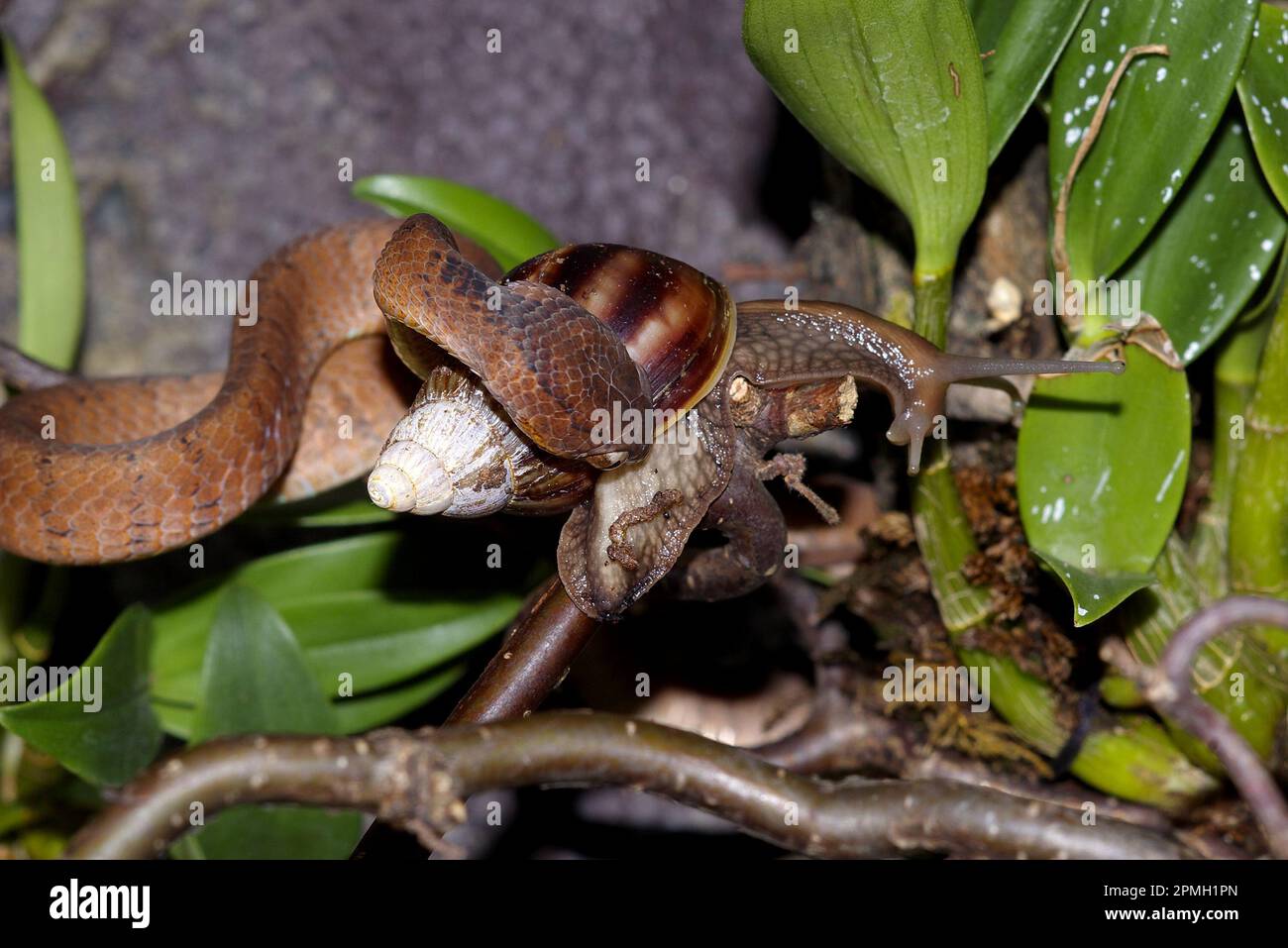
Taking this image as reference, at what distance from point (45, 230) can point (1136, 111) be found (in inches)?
102

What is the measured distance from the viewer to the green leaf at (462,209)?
242 centimetres

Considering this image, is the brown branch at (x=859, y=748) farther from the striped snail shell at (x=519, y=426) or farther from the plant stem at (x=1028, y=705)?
the striped snail shell at (x=519, y=426)

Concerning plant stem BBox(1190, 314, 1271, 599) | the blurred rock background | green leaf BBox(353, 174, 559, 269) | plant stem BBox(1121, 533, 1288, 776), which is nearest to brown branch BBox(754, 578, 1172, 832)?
plant stem BBox(1121, 533, 1288, 776)

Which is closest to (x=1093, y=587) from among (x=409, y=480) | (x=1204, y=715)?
(x=1204, y=715)

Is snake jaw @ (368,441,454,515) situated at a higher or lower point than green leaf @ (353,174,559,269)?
lower

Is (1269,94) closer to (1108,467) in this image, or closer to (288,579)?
(1108,467)

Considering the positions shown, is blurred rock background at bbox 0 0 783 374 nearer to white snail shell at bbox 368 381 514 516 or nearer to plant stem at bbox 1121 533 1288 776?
plant stem at bbox 1121 533 1288 776

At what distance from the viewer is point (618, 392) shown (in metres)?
1.45

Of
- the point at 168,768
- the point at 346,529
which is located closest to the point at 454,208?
the point at 346,529

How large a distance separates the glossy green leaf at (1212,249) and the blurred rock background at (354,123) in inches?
67.3

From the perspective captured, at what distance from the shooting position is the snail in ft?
4.62

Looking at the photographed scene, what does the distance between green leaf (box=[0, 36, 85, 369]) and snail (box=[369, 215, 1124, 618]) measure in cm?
147

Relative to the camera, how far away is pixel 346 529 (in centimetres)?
274

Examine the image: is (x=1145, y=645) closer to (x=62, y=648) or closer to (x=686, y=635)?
(x=686, y=635)
